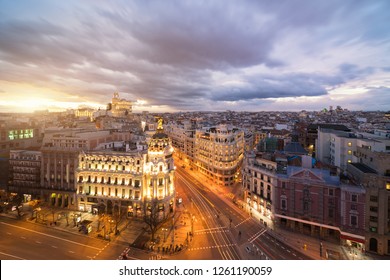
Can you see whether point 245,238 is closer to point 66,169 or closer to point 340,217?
point 340,217

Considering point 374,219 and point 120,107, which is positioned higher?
point 120,107

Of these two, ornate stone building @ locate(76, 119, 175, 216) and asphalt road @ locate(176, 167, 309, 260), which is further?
ornate stone building @ locate(76, 119, 175, 216)

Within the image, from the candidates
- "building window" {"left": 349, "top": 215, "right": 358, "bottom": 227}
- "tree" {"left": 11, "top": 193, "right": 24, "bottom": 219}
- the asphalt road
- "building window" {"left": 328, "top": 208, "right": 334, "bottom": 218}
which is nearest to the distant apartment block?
"tree" {"left": 11, "top": 193, "right": 24, "bottom": 219}

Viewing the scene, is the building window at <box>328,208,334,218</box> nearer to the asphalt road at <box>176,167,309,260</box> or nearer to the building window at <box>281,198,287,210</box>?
the building window at <box>281,198,287,210</box>

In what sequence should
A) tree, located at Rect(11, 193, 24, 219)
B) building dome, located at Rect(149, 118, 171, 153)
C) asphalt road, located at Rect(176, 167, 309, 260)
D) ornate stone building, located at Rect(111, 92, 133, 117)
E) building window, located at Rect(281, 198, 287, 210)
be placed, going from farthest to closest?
1. ornate stone building, located at Rect(111, 92, 133, 117)
2. building dome, located at Rect(149, 118, 171, 153)
3. tree, located at Rect(11, 193, 24, 219)
4. building window, located at Rect(281, 198, 287, 210)
5. asphalt road, located at Rect(176, 167, 309, 260)

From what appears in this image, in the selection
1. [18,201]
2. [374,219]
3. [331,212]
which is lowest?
[18,201]

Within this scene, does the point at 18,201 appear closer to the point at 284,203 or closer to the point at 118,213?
the point at 118,213

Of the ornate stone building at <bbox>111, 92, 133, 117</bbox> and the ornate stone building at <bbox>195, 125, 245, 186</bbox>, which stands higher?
the ornate stone building at <bbox>111, 92, 133, 117</bbox>

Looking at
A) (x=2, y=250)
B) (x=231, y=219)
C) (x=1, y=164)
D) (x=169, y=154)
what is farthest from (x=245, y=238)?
(x=1, y=164)

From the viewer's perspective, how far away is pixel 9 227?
30.9 metres

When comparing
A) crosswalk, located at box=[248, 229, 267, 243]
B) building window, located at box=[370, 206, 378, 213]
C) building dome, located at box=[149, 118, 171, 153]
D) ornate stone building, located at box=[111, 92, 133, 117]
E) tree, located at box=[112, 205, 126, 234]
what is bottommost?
crosswalk, located at box=[248, 229, 267, 243]

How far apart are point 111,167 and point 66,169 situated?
10139mm

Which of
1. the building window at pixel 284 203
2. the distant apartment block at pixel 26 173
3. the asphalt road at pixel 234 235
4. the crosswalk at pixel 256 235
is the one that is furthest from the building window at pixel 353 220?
the distant apartment block at pixel 26 173

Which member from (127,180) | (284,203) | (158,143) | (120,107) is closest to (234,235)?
(284,203)
